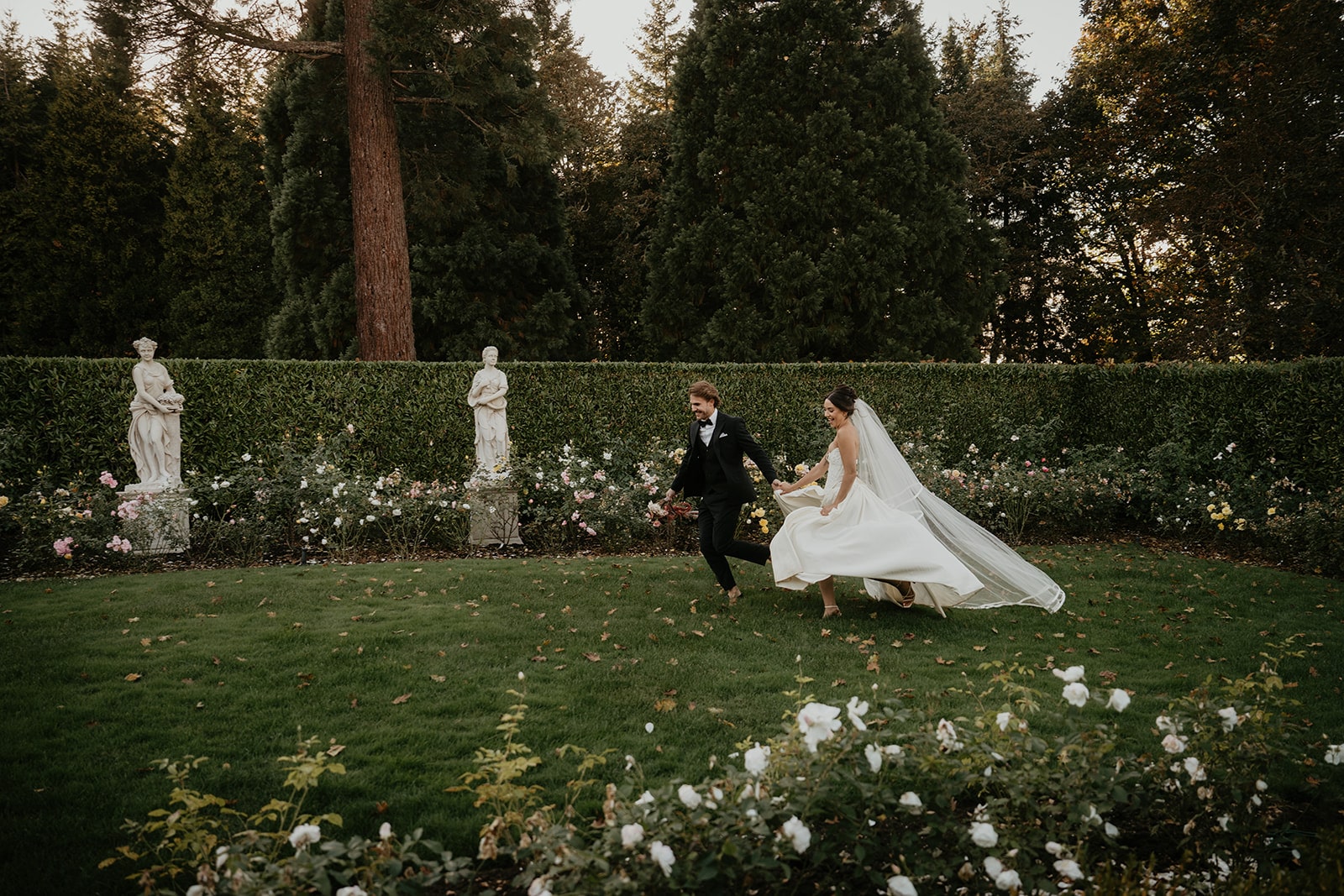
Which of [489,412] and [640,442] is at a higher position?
[489,412]

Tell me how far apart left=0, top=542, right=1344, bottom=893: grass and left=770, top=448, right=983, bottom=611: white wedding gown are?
1.23 ft

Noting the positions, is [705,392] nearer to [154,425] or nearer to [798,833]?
[798,833]

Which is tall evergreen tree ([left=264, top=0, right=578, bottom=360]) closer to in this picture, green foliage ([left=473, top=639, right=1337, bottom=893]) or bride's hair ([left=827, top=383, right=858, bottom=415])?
bride's hair ([left=827, top=383, right=858, bottom=415])

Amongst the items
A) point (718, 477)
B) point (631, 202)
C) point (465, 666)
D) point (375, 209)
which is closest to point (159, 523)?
point (465, 666)

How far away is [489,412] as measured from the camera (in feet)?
31.1

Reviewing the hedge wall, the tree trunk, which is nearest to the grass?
the hedge wall

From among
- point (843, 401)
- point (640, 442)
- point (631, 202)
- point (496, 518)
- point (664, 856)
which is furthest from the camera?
point (631, 202)

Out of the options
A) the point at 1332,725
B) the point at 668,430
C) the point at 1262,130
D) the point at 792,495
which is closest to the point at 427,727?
the point at 792,495

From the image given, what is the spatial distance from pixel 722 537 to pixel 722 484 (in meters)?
0.43

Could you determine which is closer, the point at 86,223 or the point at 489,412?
the point at 489,412

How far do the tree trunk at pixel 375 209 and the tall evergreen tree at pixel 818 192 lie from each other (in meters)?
6.54

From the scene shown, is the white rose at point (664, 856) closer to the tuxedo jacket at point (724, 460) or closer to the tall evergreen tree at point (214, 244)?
the tuxedo jacket at point (724, 460)

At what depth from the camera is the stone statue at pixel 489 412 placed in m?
9.46

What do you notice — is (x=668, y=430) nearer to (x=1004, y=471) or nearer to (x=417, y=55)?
(x=1004, y=471)
